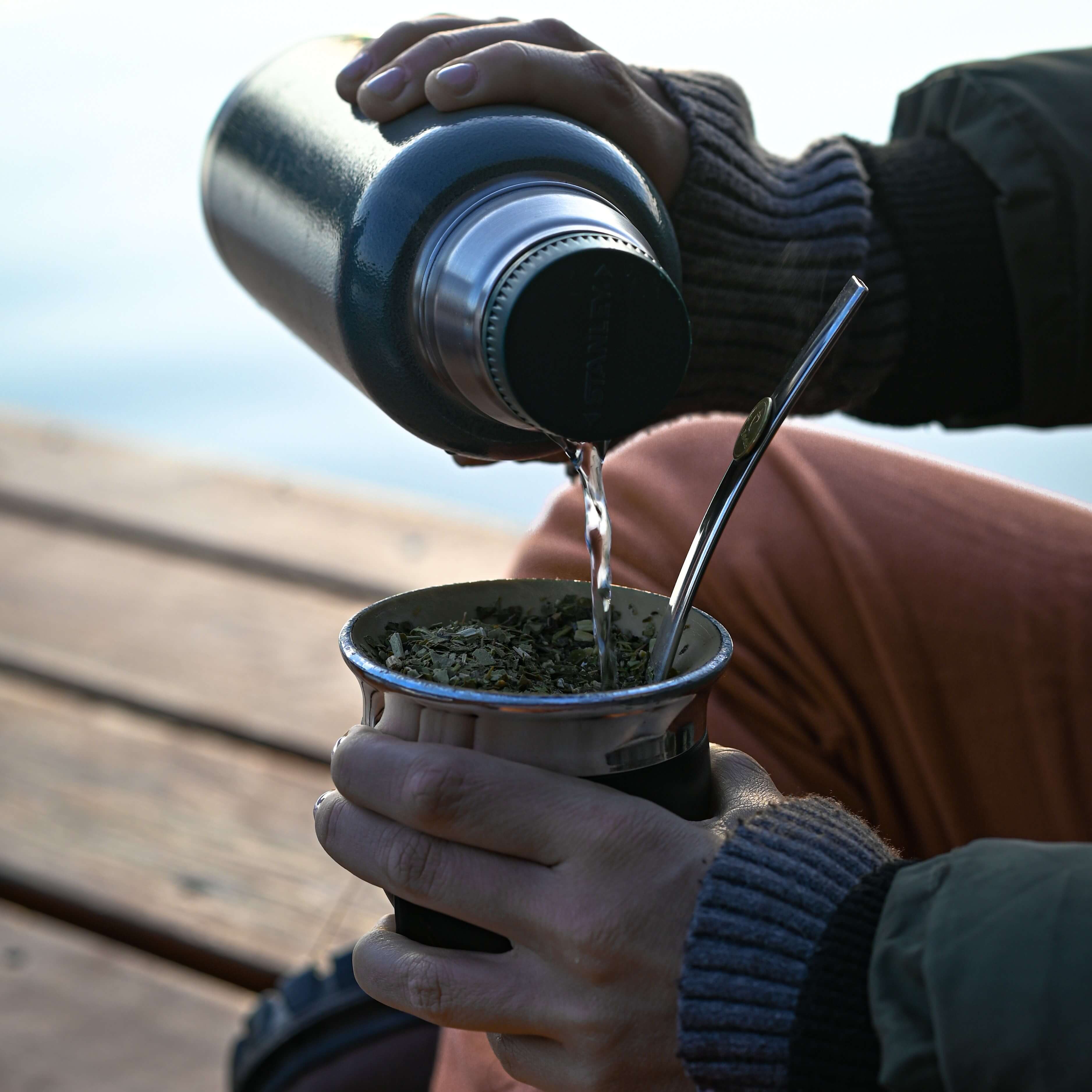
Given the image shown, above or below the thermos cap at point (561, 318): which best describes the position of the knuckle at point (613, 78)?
above

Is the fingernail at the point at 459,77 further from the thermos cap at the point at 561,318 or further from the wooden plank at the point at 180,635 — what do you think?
the wooden plank at the point at 180,635

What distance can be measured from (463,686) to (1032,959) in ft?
0.58

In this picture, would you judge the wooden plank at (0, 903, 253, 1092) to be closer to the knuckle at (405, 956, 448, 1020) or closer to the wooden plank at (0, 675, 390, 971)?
the wooden plank at (0, 675, 390, 971)

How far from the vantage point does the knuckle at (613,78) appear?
0.53 meters

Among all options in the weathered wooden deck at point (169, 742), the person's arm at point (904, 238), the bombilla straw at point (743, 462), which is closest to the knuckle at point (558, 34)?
the person's arm at point (904, 238)

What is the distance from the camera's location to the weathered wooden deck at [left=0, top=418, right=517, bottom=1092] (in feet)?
2.66

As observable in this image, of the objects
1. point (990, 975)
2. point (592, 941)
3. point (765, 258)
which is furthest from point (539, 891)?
point (765, 258)

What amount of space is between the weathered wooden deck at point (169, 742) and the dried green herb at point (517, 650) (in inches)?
20.0

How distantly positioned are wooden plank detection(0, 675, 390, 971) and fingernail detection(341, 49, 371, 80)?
22.3 inches

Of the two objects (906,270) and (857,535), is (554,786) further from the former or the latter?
(906,270)

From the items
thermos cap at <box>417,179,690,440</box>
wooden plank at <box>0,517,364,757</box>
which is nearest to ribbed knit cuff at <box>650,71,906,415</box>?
thermos cap at <box>417,179,690,440</box>

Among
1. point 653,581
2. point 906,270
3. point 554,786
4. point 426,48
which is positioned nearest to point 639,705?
point 554,786

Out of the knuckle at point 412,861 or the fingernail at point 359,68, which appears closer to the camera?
the knuckle at point 412,861

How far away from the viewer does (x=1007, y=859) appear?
13.9 inches
